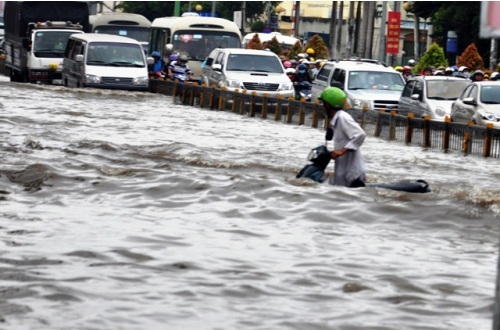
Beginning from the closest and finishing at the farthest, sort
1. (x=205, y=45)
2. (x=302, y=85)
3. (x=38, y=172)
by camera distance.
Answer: (x=38, y=172)
(x=302, y=85)
(x=205, y=45)

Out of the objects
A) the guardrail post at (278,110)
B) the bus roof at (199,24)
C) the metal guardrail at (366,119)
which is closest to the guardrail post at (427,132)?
the metal guardrail at (366,119)

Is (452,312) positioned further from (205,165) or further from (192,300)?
(205,165)

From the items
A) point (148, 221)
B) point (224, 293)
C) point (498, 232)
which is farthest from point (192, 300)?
point (498, 232)

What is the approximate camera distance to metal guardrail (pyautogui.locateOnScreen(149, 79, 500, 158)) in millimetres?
21844

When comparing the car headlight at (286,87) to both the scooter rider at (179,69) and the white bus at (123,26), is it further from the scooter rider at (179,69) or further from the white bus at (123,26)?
the white bus at (123,26)

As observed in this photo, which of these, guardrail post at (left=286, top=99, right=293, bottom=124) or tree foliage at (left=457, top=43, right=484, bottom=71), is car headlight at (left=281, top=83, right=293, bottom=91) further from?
tree foliage at (left=457, top=43, right=484, bottom=71)

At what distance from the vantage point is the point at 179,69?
36.0 metres

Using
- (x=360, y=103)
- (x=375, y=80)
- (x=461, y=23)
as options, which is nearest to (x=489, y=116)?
(x=360, y=103)

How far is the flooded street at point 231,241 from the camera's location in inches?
334

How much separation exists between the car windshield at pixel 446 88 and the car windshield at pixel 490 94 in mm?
1989

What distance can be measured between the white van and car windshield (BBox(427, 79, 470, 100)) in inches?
365

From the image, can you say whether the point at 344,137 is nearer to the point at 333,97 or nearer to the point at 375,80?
the point at 333,97

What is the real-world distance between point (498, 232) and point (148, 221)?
329 cm

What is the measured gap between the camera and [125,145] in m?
20.8
